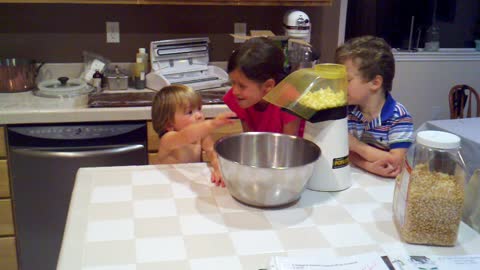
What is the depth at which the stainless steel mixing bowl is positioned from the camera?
46.6 inches

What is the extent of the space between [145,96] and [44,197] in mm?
696

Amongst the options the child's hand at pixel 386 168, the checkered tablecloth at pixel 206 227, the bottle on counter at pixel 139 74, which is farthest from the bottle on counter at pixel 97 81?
the child's hand at pixel 386 168

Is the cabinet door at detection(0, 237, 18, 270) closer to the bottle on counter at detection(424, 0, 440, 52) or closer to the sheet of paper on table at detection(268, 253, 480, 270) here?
the sheet of paper on table at detection(268, 253, 480, 270)

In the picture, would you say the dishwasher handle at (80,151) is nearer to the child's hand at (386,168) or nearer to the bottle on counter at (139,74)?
the bottle on counter at (139,74)

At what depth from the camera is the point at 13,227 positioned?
245 centimetres

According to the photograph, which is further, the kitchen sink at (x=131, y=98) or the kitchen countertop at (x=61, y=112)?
the kitchen sink at (x=131, y=98)

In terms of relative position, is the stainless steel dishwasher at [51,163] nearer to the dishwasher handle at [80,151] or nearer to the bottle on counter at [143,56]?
the dishwasher handle at [80,151]

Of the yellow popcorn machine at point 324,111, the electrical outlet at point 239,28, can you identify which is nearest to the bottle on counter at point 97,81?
the electrical outlet at point 239,28

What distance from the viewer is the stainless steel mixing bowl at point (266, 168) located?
3.89 ft

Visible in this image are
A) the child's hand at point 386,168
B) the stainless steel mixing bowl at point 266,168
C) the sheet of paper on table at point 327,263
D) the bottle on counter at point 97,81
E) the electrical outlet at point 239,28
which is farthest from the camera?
the electrical outlet at point 239,28

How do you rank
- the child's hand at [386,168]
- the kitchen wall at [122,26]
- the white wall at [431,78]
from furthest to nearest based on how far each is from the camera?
1. the white wall at [431,78]
2. the kitchen wall at [122,26]
3. the child's hand at [386,168]

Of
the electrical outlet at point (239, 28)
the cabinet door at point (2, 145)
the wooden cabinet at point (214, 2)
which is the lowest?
the cabinet door at point (2, 145)

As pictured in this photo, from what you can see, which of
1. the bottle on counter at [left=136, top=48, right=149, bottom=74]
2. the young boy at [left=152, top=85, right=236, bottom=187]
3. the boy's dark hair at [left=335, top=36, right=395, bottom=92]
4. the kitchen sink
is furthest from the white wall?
the young boy at [left=152, top=85, right=236, bottom=187]

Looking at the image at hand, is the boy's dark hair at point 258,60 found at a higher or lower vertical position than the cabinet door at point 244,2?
lower
